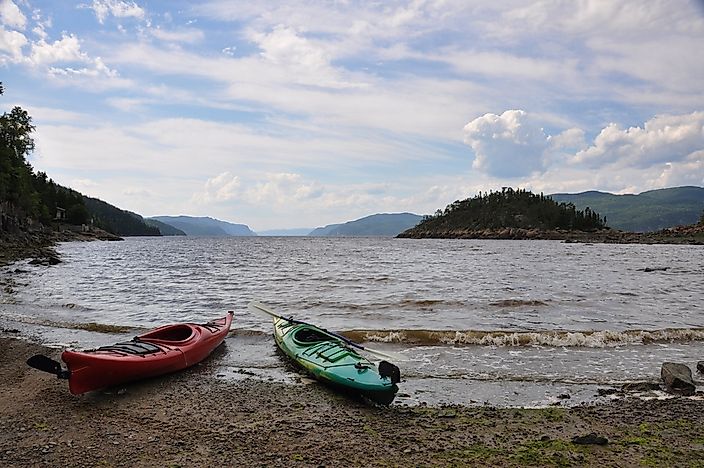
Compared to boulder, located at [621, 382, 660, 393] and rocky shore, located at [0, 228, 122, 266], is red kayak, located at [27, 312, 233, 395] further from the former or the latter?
rocky shore, located at [0, 228, 122, 266]

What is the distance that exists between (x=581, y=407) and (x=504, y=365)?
10.2 feet

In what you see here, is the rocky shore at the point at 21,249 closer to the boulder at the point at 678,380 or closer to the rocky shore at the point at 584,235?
the boulder at the point at 678,380

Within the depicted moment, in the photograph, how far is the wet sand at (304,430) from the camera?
609 cm

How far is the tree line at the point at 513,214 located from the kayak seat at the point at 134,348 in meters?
144

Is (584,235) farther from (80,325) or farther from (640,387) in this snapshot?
(80,325)

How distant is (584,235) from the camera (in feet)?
412

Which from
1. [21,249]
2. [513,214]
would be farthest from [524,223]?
[21,249]

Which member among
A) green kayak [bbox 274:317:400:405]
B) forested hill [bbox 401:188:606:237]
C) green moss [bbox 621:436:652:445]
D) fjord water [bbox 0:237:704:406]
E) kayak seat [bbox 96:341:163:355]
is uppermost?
forested hill [bbox 401:188:606:237]

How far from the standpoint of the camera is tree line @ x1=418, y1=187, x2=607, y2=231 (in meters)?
144

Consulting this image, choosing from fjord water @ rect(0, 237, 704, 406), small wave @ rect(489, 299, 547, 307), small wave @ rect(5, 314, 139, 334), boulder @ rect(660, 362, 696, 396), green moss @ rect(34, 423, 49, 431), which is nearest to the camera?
green moss @ rect(34, 423, 49, 431)

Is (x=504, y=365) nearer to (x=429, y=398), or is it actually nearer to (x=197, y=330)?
(x=429, y=398)

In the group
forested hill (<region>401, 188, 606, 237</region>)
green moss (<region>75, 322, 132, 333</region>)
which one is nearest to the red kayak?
green moss (<region>75, 322, 132, 333</region>)

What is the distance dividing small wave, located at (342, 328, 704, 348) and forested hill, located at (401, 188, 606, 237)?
134 m

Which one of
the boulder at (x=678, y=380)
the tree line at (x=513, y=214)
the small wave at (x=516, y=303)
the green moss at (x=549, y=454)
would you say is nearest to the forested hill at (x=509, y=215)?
the tree line at (x=513, y=214)
